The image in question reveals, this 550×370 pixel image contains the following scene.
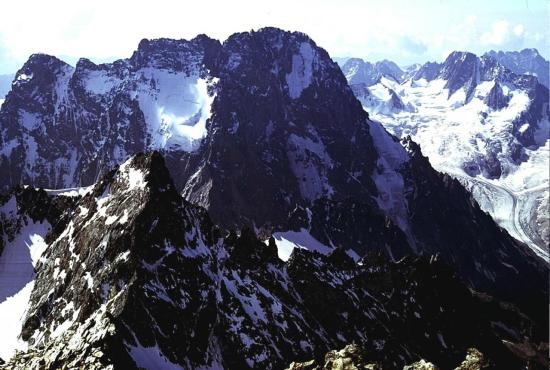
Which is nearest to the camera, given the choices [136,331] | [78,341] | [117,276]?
[78,341]

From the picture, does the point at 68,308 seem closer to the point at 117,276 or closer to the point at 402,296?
the point at 117,276

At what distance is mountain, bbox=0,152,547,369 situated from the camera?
234ft

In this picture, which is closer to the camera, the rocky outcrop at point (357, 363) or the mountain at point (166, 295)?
the rocky outcrop at point (357, 363)

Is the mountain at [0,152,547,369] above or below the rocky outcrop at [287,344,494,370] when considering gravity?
above

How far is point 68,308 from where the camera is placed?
8500 centimetres

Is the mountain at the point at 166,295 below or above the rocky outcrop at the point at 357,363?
above

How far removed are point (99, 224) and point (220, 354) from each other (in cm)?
2939

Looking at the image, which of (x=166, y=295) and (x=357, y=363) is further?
(x=166, y=295)

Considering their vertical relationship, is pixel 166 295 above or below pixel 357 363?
above

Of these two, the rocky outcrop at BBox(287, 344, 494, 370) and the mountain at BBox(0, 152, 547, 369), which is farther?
the mountain at BBox(0, 152, 547, 369)

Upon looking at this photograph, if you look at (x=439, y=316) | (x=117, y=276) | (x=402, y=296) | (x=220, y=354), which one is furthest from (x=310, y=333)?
(x=439, y=316)

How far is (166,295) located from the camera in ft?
261

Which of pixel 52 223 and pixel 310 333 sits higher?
pixel 52 223

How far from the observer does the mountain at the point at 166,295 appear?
71.2 m
